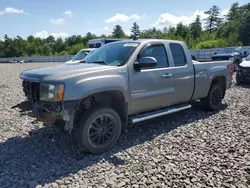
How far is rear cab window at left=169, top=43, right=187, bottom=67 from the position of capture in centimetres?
580

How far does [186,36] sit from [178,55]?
3128 inches

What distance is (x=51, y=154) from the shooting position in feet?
14.8

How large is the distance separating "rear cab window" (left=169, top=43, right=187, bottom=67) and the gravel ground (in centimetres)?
141

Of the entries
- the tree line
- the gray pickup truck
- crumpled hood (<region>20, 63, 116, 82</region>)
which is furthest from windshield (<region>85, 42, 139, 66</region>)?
the tree line

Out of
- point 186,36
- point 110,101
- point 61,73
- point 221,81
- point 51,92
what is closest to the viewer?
point 51,92

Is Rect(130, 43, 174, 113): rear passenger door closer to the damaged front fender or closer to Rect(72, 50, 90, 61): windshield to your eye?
the damaged front fender

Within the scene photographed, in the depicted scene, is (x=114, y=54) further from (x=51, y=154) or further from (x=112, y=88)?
(x=51, y=154)

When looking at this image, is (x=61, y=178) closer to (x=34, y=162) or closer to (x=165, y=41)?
(x=34, y=162)

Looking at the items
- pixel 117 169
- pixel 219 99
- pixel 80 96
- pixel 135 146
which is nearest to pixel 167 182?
pixel 117 169

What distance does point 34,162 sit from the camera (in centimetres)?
421

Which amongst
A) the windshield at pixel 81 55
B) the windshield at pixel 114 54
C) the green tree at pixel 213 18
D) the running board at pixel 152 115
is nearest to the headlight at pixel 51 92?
the windshield at pixel 114 54

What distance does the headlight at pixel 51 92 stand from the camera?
Answer: 396 centimetres

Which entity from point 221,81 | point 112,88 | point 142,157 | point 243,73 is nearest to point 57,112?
point 112,88

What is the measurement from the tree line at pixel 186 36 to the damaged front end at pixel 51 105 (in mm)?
54794
